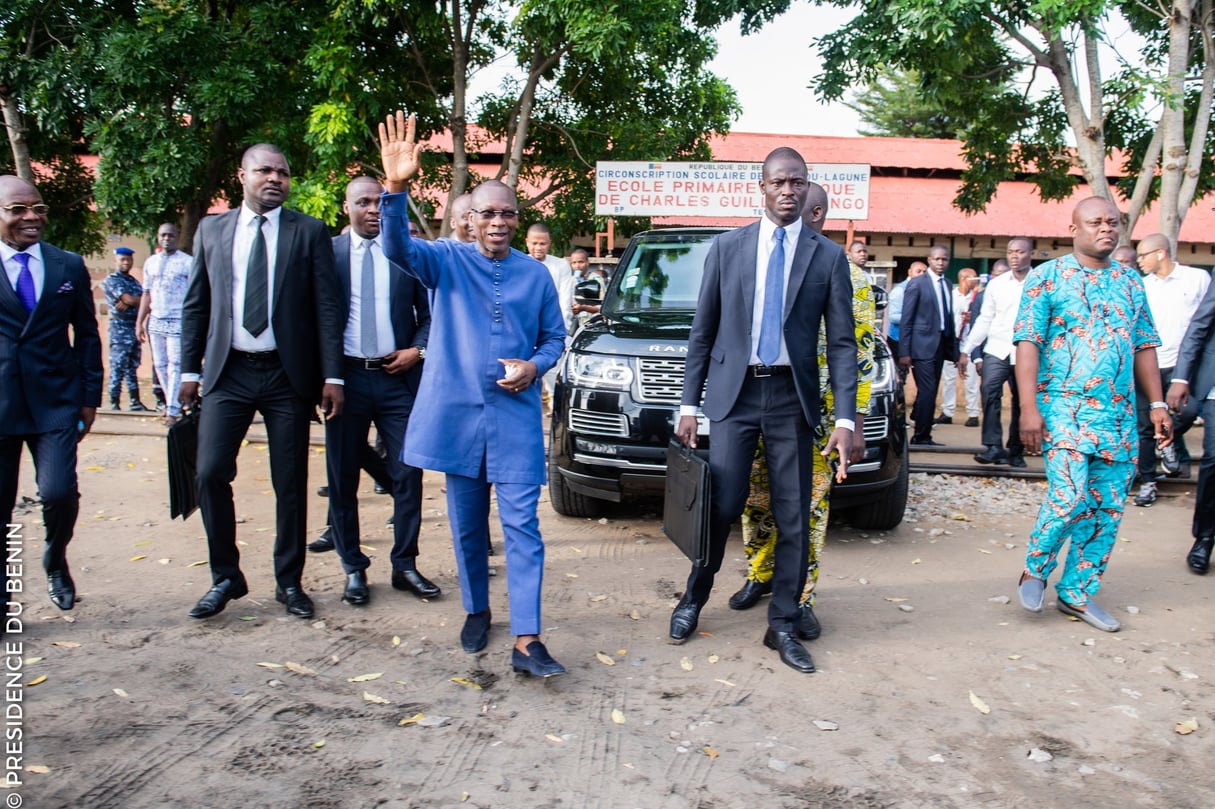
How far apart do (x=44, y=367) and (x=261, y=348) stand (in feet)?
3.20

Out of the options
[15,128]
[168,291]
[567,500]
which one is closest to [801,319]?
[567,500]

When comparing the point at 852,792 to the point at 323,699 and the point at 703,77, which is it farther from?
the point at 703,77

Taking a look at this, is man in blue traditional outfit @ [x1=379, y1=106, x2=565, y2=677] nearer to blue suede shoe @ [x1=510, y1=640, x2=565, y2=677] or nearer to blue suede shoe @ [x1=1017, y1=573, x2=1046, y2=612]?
blue suede shoe @ [x1=510, y1=640, x2=565, y2=677]

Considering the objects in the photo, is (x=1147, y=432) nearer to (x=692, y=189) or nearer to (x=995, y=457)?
(x=995, y=457)

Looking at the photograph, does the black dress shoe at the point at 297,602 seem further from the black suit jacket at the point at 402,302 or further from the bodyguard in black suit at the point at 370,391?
the black suit jacket at the point at 402,302

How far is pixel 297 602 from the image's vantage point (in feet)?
15.0

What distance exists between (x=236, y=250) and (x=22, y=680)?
77.3 inches

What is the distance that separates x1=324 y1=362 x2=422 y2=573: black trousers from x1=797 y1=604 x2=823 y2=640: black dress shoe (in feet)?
6.38

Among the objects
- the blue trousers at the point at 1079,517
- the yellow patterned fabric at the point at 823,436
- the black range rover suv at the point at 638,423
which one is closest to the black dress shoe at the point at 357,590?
the black range rover suv at the point at 638,423

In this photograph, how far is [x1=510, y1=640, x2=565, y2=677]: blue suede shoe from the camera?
151 inches

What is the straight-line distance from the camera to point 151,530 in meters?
6.14

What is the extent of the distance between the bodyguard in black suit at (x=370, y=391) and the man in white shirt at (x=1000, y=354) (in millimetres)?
5428

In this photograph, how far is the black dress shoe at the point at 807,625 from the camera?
442 cm

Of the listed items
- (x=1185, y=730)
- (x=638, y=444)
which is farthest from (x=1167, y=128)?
(x=1185, y=730)
